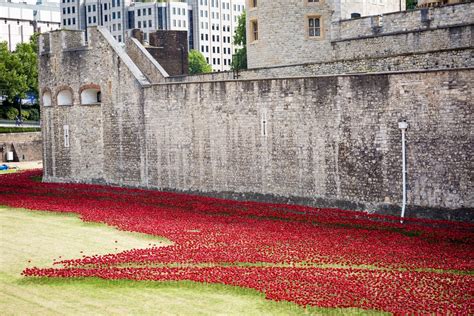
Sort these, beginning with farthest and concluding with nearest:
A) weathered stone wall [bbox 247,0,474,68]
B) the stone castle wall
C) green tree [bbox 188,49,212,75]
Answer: green tree [bbox 188,49,212,75], weathered stone wall [bbox 247,0,474,68], the stone castle wall

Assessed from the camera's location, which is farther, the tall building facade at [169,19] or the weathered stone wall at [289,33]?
the tall building facade at [169,19]

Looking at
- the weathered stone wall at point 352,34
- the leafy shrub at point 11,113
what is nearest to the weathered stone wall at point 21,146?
the leafy shrub at point 11,113

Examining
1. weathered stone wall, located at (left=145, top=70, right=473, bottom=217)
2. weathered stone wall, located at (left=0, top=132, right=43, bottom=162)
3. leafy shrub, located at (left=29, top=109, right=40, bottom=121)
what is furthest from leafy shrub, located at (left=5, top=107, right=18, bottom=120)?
weathered stone wall, located at (left=145, top=70, right=473, bottom=217)

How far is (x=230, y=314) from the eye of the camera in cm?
1496

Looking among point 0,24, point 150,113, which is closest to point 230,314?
point 150,113

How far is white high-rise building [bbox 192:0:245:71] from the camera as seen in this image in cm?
14762

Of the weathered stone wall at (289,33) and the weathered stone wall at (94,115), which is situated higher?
the weathered stone wall at (289,33)

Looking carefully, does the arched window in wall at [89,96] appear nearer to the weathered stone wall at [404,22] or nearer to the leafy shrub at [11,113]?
the weathered stone wall at [404,22]

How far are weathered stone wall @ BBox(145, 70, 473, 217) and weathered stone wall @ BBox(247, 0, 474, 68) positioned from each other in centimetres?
334

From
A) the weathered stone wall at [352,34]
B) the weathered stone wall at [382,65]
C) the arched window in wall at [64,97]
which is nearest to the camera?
the weathered stone wall at [382,65]

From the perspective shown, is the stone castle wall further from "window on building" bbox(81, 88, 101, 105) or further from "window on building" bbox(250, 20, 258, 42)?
"window on building" bbox(250, 20, 258, 42)

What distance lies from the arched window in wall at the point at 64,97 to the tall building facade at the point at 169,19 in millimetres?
98555

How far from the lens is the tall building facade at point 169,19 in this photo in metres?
142

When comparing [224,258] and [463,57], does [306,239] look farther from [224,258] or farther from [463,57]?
[463,57]
